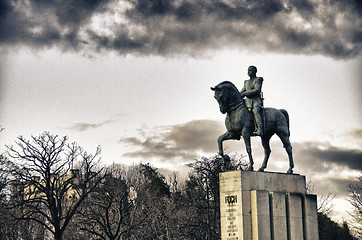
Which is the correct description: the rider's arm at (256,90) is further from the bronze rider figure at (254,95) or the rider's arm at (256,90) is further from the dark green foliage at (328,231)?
the dark green foliage at (328,231)

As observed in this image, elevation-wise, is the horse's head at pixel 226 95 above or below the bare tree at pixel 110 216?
above

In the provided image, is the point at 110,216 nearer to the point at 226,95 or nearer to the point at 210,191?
the point at 210,191

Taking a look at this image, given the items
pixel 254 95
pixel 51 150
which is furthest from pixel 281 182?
pixel 51 150

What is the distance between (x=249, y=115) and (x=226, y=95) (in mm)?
1260

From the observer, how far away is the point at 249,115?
838 inches

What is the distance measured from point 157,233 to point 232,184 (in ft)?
114

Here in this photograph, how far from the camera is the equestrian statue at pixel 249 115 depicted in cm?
2102

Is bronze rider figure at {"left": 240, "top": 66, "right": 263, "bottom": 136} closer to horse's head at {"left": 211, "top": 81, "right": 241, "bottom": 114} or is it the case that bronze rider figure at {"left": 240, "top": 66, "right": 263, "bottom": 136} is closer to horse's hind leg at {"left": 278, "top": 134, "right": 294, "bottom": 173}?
horse's head at {"left": 211, "top": 81, "right": 241, "bottom": 114}

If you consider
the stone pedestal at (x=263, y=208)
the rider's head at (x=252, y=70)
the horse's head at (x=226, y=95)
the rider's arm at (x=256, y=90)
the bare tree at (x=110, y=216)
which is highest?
the rider's head at (x=252, y=70)

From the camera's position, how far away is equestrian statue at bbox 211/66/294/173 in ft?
68.9

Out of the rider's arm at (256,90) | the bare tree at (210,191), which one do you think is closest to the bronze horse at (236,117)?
the rider's arm at (256,90)

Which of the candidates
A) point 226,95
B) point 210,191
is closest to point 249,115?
point 226,95

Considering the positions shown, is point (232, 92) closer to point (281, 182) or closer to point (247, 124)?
point (247, 124)

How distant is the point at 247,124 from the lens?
21078mm
